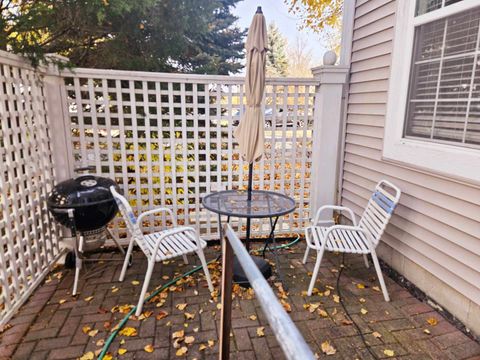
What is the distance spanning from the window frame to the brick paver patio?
1096 millimetres

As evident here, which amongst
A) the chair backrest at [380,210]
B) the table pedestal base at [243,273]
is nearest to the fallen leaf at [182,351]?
the table pedestal base at [243,273]

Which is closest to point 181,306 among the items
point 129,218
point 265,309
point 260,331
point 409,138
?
point 260,331

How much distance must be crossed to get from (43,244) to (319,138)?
9.69ft

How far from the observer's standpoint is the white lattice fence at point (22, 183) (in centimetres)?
220

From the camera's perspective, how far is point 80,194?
8.38 feet

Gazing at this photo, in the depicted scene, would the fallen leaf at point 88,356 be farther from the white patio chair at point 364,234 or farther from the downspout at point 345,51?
the downspout at point 345,51

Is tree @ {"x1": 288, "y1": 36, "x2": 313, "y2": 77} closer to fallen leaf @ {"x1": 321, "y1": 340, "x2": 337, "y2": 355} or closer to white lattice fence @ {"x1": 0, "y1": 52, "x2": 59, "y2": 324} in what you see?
white lattice fence @ {"x1": 0, "y1": 52, "x2": 59, "y2": 324}

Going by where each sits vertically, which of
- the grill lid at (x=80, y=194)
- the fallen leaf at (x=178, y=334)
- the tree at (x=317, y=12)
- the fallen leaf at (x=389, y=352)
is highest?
the tree at (x=317, y=12)

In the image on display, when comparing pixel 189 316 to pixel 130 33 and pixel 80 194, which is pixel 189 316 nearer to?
pixel 80 194

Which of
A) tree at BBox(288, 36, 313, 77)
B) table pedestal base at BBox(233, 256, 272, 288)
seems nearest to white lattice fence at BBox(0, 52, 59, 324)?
table pedestal base at BBox(233, 256, 272, 288)

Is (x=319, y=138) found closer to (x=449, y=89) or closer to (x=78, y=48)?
(x=449, y=89)

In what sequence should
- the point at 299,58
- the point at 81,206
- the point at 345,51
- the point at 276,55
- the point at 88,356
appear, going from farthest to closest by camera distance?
1. the point at 299,58
2. the point at 276,55
3. the point at 345,51
4. the point at 81,206
5. the point at 88,356

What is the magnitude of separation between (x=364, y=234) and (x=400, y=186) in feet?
1.78

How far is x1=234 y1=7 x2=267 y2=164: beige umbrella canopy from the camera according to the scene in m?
2.41
